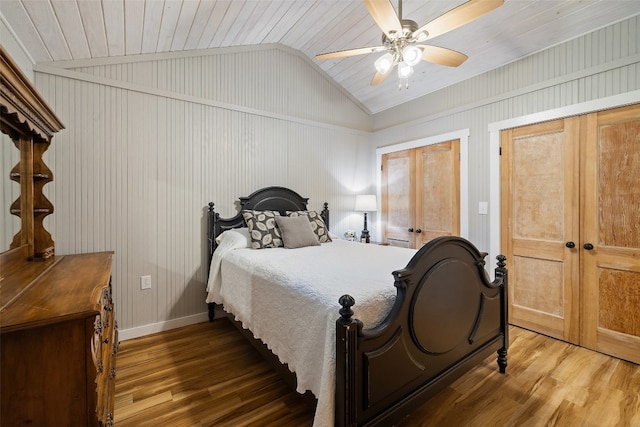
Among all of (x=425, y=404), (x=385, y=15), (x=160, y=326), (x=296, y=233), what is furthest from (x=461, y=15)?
(x=160, y=326)

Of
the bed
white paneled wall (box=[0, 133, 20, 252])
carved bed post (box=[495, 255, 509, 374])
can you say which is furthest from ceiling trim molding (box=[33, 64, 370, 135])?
carved bed post (box=[495, 255, 509, 374])

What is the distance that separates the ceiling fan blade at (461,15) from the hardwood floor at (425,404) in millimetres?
2325

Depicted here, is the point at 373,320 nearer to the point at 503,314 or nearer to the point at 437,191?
the point at 503,314

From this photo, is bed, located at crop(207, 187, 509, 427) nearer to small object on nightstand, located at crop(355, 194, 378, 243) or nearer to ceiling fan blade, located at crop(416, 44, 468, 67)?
ceiling fan blade, located at crop(416, 44, 468, 67)

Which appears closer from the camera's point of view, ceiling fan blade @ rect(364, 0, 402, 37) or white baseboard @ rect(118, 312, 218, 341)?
ceiling fan blade @ rect(364, 0, 402, 37)

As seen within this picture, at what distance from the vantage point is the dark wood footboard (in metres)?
1.24

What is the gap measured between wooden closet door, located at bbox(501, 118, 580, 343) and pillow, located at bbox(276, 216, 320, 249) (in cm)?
205

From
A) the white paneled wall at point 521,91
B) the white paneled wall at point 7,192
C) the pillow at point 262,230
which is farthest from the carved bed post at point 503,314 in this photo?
the white paneled wall at point 7,192

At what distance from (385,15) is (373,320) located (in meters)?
1.73

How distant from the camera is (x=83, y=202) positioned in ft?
8.08

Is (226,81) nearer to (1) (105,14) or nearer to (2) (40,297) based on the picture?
(1) (105,14)

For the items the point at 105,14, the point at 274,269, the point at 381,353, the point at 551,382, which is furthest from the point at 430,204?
the point at 105,14

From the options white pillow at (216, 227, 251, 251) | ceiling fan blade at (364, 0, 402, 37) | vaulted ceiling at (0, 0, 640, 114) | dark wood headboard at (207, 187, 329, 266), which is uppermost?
vaulted ceiling at (0, 0, 640, 114)

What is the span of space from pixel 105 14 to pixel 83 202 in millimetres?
1480
